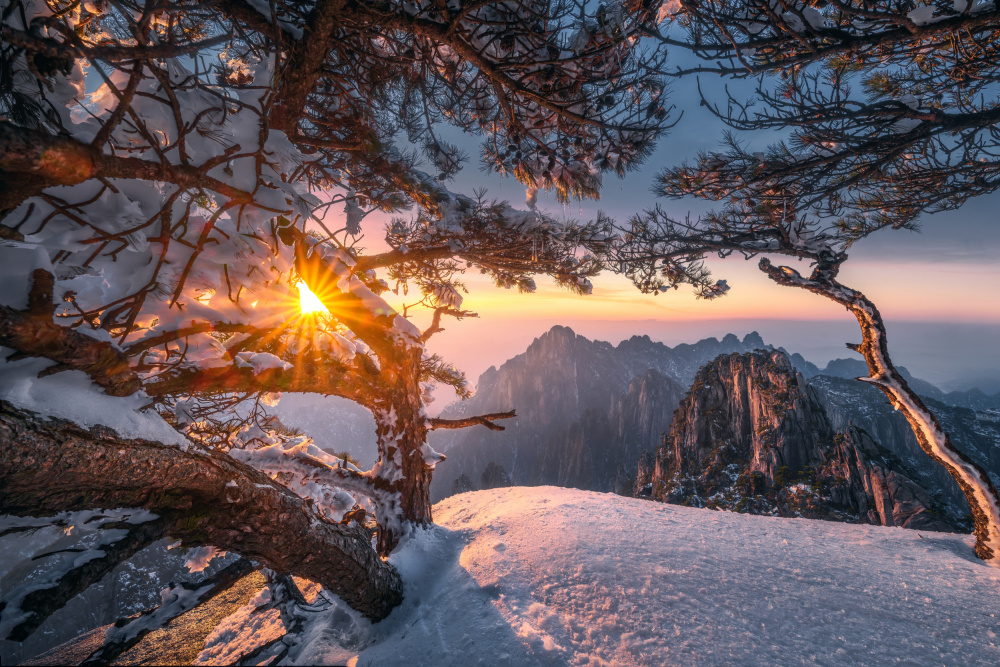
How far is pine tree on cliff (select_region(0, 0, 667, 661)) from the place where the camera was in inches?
41.1

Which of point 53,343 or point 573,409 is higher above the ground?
point 53,343

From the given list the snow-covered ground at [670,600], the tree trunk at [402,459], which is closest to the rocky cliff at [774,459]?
the snow-covered ground at [670,600]

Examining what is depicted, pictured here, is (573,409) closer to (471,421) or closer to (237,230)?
(471,421)

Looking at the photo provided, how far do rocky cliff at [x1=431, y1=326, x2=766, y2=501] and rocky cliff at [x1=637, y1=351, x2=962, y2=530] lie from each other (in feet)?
67.4

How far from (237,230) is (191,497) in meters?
1.26

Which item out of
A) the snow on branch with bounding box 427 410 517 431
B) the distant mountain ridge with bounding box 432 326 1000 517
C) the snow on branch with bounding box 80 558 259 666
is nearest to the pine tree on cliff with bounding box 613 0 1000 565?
the snow on branch with bounding box 427 410 517 431

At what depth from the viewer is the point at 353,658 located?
207 centimetres

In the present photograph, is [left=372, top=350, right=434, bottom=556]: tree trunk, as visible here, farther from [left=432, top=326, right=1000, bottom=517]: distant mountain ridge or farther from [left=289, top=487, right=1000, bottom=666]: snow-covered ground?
[left=432, top=326, right=1000, bottom=517]: distant mountain ridge

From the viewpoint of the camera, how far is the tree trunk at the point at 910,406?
320cm

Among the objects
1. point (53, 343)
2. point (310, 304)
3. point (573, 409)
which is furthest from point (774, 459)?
point (573, 409)

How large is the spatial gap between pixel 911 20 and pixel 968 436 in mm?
75430

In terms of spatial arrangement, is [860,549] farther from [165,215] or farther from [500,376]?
[500,376]

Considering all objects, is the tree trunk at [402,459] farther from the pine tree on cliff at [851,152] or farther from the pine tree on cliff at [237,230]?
the pine tree on cliff at [851,152]

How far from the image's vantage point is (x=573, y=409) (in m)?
89.8
